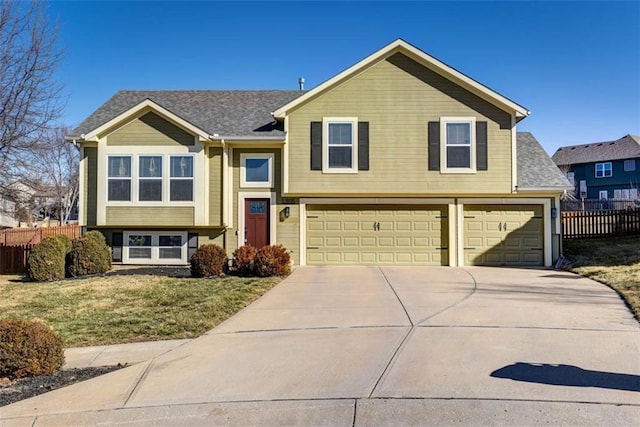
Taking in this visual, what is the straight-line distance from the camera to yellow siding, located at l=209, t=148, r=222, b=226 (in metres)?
14.4

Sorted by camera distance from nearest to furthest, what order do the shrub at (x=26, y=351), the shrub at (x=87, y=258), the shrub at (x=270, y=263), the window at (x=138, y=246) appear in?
1. the shrub at (x=26, y=351)
2. the shrub at (x=270, y=263)
3. the shrub at (x=87, y=258)
4. the window at (x=138, y=246)

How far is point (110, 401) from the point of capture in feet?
14.6

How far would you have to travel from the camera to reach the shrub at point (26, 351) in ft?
16.6

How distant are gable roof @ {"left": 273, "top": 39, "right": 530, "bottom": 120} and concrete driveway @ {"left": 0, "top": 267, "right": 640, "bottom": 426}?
25.7 ft

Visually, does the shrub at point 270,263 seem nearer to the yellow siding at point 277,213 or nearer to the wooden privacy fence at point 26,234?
the yellow siding at point 277,213

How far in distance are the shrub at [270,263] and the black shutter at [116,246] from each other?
5.42 metres

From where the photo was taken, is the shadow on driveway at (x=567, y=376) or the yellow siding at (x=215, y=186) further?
the yellow siding at (x=215, y=186)

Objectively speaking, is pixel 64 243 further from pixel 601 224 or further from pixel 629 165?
pixel 629 165

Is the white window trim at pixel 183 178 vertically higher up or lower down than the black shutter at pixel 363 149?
lower down

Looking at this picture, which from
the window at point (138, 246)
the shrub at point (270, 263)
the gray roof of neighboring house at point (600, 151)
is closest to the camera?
the shrub at point (270, 263)

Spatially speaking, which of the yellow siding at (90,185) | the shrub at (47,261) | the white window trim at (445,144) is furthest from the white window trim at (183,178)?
the white window trim at (445,144)

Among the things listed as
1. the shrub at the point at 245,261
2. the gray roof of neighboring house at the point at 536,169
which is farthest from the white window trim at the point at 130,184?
the gray roof of neighboring house at the point at 536,169

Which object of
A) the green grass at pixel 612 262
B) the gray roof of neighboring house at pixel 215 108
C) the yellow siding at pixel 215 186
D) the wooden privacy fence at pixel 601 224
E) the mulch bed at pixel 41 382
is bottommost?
the mulch bed at pixel 41 382

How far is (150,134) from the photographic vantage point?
14.3m
